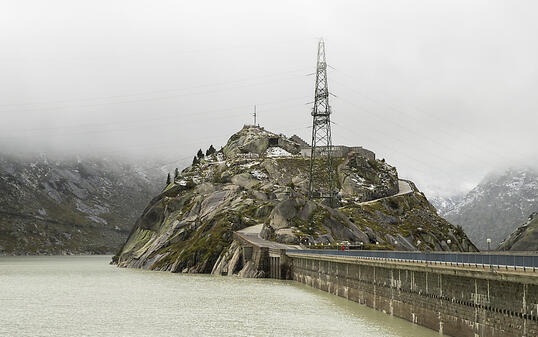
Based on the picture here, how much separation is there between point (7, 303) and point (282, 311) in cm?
3623

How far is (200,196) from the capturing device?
189 meters

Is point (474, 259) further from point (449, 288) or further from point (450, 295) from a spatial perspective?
point (450, 295)

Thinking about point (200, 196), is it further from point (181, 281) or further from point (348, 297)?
point (348, 297)

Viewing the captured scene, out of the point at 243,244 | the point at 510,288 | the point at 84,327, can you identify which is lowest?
the point at 84,327

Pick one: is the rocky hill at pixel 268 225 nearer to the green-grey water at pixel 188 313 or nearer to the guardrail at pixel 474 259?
the green-grey water at pixel 188 313

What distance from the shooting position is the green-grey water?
53.3 m

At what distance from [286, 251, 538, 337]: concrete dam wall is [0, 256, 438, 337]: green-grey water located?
1597mm

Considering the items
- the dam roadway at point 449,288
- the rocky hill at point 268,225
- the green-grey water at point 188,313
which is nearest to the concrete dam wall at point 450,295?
the dam roadway at point 449,288

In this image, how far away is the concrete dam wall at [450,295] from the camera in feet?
122

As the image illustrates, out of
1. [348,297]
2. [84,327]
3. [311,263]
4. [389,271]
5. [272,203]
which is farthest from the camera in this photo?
[272,203]

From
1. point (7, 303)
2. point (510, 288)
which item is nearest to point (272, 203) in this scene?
point (7, 303)

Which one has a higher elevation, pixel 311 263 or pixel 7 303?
pixel 311 263

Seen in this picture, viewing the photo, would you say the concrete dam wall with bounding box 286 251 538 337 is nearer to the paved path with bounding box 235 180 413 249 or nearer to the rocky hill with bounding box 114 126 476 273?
the paved path with bounding box 235 180 413 249

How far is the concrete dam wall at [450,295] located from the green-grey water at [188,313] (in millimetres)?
1597
